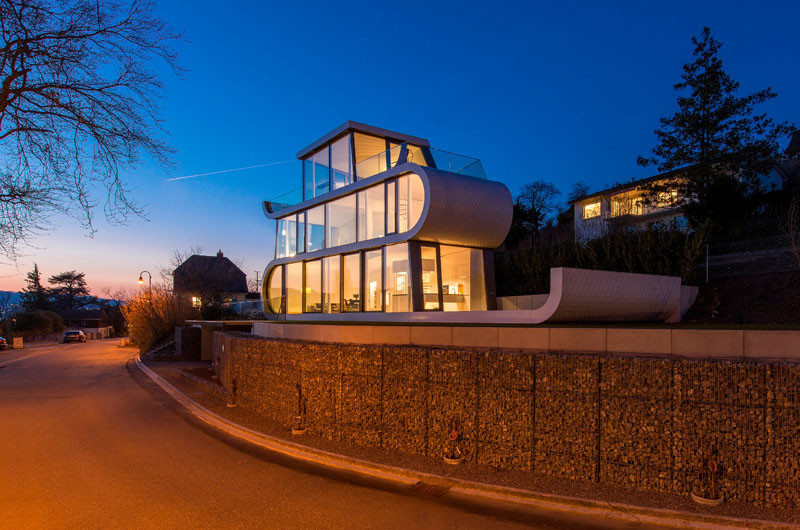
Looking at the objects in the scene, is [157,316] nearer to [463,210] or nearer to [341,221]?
[341,221]

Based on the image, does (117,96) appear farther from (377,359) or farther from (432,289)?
(432,289)

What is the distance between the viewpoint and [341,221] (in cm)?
2408

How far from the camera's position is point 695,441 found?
605 cm

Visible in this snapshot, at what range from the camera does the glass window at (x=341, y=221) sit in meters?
23.2

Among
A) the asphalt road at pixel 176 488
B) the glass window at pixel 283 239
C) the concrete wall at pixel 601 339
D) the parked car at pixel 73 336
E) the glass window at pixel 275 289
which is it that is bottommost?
the parked car at pixel 73 336

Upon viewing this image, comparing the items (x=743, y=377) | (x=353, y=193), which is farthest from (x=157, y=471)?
(x=353, y=193)

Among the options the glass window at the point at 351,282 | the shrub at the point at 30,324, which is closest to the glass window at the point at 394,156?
the glass window at the point at 351,282

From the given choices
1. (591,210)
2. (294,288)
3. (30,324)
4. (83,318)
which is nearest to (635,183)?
(591,210)

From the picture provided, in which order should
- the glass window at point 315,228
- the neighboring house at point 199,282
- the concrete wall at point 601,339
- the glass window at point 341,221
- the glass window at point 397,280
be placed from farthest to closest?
the neighboring house at point 199,282, the glass window at point 315,228, the glass window at point 341,221, the glass window at point 397,280, the concrete wall at point 601,339


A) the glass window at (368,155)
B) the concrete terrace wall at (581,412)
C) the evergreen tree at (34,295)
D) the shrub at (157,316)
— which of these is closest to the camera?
the concrete terrace wall at (581,412)

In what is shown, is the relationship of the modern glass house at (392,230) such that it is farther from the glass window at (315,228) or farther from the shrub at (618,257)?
the shrub at (618,257)

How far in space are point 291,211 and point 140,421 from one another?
17748 mm

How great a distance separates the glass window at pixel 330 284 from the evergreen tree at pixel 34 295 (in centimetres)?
8713

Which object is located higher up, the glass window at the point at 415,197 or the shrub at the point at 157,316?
the glass window at the point at 415,197
